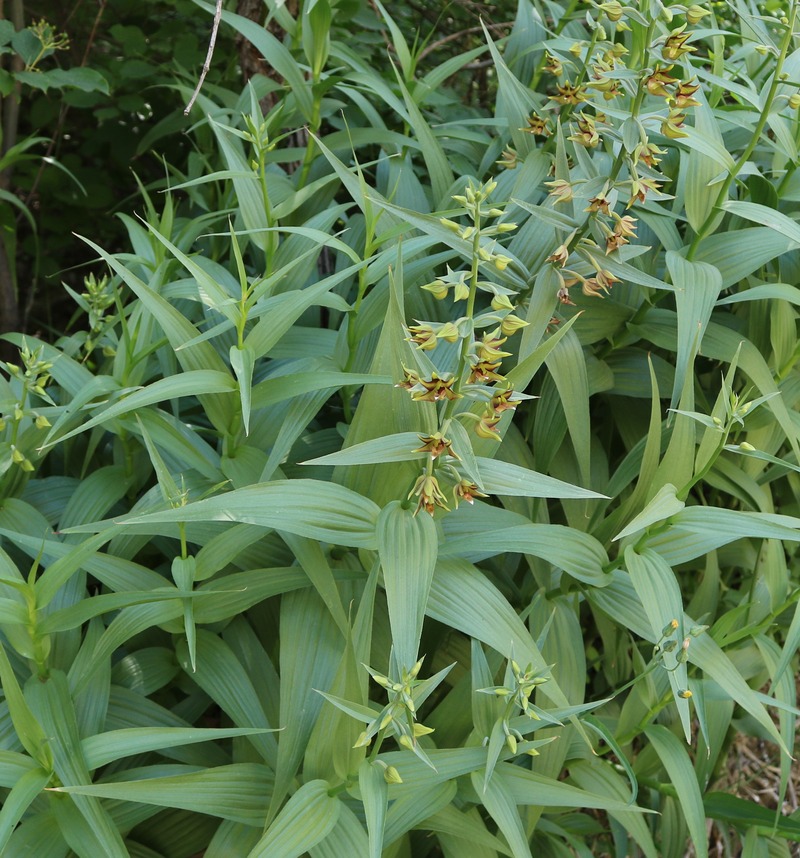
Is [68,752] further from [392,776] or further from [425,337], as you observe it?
[425,337]

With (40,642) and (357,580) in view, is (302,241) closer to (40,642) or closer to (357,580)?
(357,580)

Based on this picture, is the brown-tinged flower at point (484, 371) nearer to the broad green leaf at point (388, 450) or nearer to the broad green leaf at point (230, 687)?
the broad green leaf at point (388, 450)

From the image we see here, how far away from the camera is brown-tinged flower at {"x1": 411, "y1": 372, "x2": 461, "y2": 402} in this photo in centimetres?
65

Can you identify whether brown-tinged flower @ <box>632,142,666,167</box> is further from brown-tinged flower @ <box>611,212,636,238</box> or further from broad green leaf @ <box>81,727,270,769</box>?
broad green leaf @ <box>81,727,270,769</box>

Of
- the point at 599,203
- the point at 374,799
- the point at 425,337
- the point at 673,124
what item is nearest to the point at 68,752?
the point at 374,799

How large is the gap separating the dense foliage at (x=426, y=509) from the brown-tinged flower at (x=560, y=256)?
0.03m

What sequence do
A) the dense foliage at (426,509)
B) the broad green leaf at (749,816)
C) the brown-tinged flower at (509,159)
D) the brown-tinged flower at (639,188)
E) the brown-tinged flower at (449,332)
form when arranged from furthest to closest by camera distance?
1. the brown-tinged flower at (509,159)
2. the broad green leaf at (749,816)
3. the brown-tinged flower at (639,188)
4. the dense foliage at (426,509)
5. the brown-tinged flower at (449,332)

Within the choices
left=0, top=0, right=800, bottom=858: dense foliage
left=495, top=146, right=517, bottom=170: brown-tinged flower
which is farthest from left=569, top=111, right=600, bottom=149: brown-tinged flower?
left=495, top=146, right=517, bottom=170: brown-tinged flower

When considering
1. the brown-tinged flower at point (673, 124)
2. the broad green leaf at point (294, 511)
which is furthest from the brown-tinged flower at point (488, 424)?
the brown-tinged flower at point (673, 124)

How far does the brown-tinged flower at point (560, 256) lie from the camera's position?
0.89 m

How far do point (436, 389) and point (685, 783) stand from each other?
562 mm

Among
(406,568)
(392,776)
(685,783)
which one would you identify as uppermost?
(406,568)

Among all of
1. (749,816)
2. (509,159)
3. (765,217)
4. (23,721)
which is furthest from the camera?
(509,159)

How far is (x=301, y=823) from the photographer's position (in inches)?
28.8
